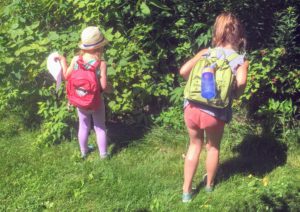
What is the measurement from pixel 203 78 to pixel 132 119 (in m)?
1.99

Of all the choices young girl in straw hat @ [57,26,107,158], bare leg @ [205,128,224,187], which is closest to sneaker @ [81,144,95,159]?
young girl in straw hat @ [57,26,107,158]

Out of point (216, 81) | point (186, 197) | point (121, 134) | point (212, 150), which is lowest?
point (121, 134)

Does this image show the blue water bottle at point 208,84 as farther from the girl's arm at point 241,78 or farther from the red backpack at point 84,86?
the red backpack at point 84,86

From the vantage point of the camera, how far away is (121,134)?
5.76 m

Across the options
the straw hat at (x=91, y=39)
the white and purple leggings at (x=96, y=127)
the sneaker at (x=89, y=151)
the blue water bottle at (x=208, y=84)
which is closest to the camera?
the blue water bottle at (x=208, y=84)

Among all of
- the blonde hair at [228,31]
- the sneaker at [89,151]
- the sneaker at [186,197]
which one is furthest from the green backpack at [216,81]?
the sneaker at [89,151]

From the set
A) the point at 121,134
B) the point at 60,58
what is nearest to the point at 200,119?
the point at 60,58

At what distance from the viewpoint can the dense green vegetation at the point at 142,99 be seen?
4.89m

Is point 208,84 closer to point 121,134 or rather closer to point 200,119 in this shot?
point 200,119

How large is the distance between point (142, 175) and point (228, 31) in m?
1.54

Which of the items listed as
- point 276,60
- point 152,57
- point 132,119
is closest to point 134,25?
point 152,57

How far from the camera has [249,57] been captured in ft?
17.3

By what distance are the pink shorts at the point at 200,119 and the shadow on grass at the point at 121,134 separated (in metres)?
1.31

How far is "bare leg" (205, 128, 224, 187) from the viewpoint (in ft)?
14.4
